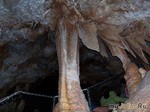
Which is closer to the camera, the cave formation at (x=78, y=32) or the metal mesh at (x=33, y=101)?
the cave formation at (x=78, y=32)

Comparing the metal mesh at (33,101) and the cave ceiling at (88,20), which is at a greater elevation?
the cave ceiling at (88,20)

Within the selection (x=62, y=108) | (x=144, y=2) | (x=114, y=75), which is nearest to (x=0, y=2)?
(x=62, y=108)

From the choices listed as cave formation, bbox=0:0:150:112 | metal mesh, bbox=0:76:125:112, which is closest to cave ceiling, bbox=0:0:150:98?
cave formation, bbox=0:0:150:112

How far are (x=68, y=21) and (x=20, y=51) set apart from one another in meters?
0.76

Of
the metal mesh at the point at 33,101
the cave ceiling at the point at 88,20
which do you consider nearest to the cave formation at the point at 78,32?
the cave ceiling at the point at 88,20

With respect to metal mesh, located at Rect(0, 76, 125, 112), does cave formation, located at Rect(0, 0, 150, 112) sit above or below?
above

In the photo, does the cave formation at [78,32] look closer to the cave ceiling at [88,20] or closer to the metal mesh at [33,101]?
the cave ceiling at [88,20]

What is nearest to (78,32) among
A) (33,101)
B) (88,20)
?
(88,20)

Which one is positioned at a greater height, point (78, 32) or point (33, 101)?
point (78, 32)

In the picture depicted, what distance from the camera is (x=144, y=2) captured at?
81.3 inches

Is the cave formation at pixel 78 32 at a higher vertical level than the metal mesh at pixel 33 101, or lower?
higher

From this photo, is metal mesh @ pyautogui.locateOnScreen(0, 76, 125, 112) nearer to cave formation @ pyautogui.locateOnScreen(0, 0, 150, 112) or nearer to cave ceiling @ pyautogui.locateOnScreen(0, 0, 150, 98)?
cave formation @ pyautogui.locateOnScreen(0, 0, 150, 112)

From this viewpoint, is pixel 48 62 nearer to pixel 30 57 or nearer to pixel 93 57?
pixel 30 57

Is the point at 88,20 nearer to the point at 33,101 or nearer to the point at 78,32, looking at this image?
the point at 78,32
